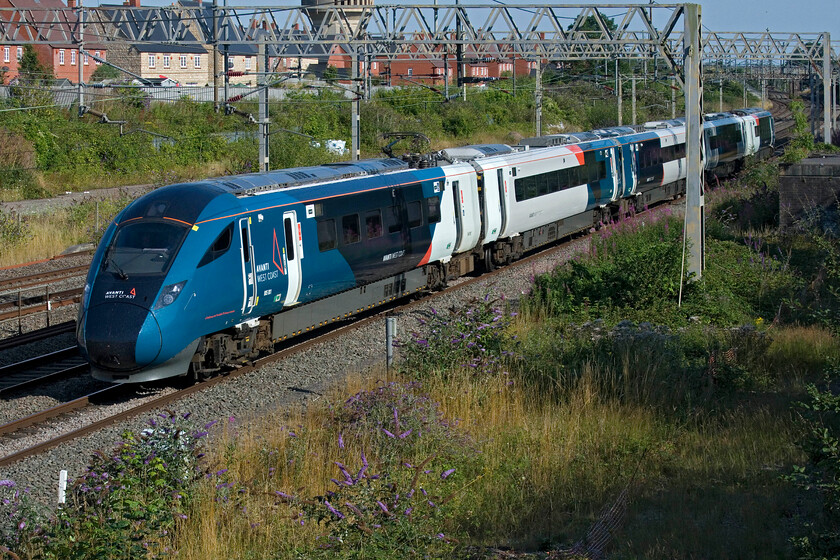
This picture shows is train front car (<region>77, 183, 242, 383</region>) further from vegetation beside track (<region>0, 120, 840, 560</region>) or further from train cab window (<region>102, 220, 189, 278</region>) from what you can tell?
vegetation beside track (<region>0, 120, 840, 560</region>)

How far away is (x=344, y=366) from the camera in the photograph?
1374 cm

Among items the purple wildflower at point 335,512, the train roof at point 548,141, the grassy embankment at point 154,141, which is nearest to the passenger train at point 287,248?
the train roof at point 548,141

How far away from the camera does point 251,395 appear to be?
12.4 meters

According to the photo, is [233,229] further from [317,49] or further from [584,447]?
[317,49]

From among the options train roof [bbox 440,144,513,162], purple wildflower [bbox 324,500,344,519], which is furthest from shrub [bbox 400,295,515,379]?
train roof [bbox 440,144,513,162]

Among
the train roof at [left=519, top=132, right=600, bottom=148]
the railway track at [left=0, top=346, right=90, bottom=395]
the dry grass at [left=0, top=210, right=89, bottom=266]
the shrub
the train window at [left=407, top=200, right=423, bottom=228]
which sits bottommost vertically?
the railway track at [left=0, top=346, right=90, bottom=395]

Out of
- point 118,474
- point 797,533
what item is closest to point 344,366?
point 118,474

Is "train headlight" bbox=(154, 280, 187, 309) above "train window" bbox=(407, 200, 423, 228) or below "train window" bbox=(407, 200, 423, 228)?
below

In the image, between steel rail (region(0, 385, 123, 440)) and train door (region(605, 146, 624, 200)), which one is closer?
steel rail (region(0, 385, 123, 440))

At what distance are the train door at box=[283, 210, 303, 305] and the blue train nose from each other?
8.08 ft

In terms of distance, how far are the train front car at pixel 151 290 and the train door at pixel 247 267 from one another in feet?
0.69

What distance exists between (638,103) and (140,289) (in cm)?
6451

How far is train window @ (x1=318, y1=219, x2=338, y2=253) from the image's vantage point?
46.6 ft

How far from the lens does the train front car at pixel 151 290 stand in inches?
458
